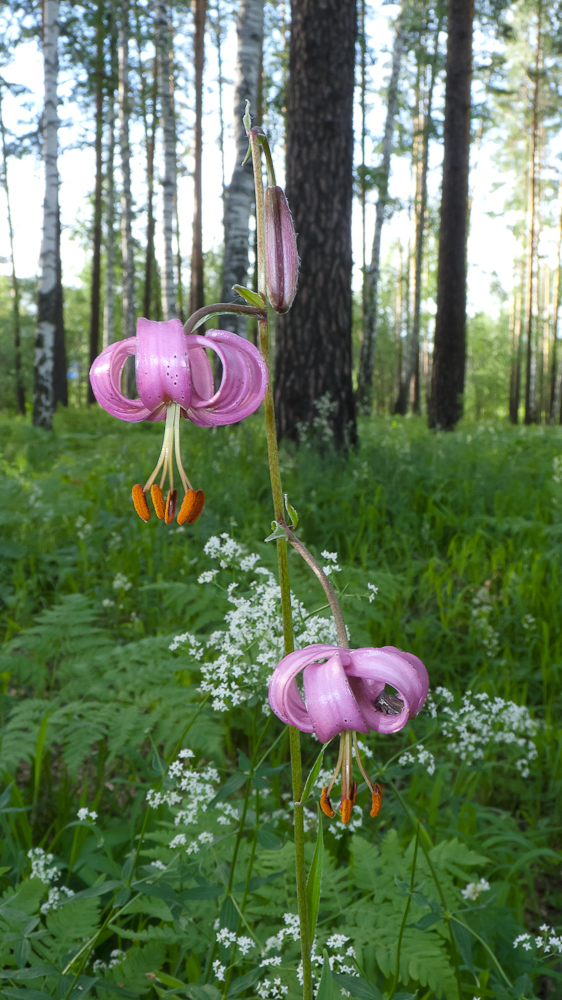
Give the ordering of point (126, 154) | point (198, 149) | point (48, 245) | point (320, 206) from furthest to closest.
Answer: point (198, 149)
point (126, 154)
point (48, 245)
point (320, 206)

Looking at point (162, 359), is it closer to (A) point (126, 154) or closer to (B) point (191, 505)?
(B) point (191, 505)

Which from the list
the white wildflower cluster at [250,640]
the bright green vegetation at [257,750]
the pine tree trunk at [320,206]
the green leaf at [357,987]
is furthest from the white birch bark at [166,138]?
the green leaf at [357,987]

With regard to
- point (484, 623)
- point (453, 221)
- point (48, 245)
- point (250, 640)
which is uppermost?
point (453, 221)

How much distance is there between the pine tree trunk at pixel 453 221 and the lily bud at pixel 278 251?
29.8 ft

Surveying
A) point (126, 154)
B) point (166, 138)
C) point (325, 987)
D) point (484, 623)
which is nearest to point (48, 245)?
point (166, 138)

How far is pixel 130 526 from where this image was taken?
400cm

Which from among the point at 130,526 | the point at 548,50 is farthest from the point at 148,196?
the point at 130,526

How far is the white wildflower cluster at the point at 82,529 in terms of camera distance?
3755 millimetres

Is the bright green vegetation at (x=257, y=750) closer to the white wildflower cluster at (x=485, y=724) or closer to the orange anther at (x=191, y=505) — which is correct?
the white wildflower cluster at (x=485, y=724)

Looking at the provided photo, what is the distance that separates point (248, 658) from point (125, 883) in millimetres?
453

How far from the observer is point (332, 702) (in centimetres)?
69

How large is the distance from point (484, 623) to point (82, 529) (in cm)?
228

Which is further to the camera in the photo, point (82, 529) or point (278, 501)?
point (82, 529)

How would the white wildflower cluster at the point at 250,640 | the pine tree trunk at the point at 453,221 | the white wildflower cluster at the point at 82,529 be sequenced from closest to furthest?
the white wildflower cluster at the point at 250,640 < the white wildflower cluster at the point at 82,529 < the pine tree trunk at the point at 453,221
